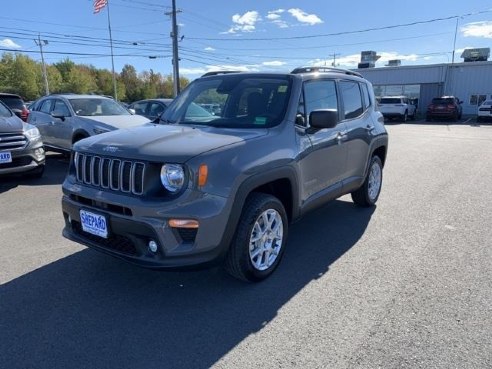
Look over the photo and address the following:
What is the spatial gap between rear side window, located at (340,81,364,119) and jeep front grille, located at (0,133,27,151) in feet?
18.1

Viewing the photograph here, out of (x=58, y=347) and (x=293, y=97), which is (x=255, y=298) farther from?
(x=293, y=97)

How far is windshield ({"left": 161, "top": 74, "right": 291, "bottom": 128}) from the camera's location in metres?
3.87

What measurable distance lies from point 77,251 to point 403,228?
12.7 feet

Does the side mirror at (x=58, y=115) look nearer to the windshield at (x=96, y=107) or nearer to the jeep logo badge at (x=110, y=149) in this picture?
the windshield at (x=96, y=107)

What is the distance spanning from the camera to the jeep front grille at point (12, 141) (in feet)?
22.2

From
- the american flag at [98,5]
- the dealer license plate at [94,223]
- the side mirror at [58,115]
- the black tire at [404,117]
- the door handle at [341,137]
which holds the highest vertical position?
the american flag at [98,5]

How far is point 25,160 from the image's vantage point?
23.4 feet

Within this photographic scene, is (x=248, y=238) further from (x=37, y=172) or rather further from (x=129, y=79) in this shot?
(x=129, y=79)

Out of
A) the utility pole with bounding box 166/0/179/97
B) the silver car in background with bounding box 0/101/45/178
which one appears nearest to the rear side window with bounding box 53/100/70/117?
the silver car in background with bounding box 0/101/45/178

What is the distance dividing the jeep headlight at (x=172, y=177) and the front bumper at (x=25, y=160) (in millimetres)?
5137

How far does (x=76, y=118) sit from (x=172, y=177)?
6793 millimetres

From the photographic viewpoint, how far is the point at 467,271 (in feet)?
12.7

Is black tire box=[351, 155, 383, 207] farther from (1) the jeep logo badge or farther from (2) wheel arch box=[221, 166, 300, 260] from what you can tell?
(1) the jeep logo badge

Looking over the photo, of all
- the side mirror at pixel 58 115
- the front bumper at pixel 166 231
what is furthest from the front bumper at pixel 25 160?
the front bumper at pixel 166 231
